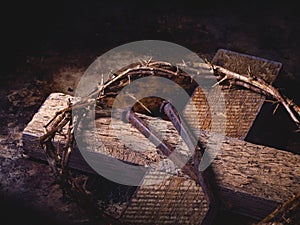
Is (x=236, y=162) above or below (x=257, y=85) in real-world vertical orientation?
below

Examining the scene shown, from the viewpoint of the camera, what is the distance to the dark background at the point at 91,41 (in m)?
3.06

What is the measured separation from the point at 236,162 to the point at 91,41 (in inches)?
81.6

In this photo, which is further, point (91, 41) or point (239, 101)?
point (91, 41)

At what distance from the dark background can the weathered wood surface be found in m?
0.43

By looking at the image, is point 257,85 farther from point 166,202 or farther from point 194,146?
point 166,202

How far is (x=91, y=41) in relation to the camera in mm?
4008

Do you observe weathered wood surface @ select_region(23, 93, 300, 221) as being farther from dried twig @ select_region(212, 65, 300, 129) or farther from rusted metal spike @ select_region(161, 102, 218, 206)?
dried twig @ select_region(212, 65, 300, 129)

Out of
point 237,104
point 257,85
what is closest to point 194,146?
point 257,85

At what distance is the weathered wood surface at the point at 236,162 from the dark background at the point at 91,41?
1.42 ft

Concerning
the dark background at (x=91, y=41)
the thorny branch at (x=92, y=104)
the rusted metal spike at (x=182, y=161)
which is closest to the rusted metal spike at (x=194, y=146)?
the rusted metal spike at (x=182, y=161)

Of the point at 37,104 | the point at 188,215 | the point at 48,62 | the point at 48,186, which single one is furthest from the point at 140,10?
the point at 188,215

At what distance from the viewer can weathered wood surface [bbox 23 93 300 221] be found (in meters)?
2.29

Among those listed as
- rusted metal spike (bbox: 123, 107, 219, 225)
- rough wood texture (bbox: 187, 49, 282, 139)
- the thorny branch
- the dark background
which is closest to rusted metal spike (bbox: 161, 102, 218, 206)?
rusted metal spike (bbox: 123, 107, 219, 225)

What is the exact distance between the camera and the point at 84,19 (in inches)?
168
